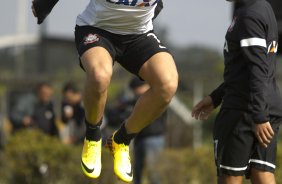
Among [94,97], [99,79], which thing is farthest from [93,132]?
[99,79]

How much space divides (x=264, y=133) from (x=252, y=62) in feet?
1.87

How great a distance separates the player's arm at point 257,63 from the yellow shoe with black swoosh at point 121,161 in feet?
3.77

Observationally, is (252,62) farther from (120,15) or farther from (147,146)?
(147,146)

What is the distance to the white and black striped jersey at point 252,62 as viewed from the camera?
571 cm

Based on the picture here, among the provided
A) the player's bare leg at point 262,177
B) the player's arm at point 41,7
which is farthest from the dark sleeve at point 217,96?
the player's arm at point 41,7

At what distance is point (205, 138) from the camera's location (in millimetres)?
17062

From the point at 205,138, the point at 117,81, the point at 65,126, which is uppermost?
the point at 65,126

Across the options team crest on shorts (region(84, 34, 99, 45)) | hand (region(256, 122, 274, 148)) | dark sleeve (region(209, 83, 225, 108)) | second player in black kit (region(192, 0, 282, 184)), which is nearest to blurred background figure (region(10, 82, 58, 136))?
dark sleeve (region(209, 83, 225, 108))

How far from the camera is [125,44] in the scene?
6.09m

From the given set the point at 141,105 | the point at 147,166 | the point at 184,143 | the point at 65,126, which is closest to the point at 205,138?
the point at 184,143

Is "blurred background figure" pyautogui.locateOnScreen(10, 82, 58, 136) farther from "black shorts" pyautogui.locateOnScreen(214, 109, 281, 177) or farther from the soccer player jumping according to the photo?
"black shorts" pyautogui.locateOnScreen(214, 109, 281, 177)

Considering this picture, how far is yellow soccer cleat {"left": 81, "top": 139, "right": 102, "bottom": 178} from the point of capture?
6070 millimetres

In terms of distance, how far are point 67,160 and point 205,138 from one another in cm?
643

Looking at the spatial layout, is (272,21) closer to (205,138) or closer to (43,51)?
(205,138)
